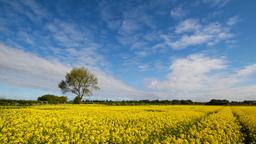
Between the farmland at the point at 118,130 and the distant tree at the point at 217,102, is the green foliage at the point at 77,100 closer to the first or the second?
the distant tree at the point at 217,102

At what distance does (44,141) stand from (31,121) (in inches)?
226

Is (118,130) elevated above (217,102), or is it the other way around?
(217,102)

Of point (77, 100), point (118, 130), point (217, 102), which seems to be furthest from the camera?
point (217, 102)

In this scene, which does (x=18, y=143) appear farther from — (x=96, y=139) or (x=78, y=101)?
(x=78, y=101)

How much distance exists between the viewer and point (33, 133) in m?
11.4

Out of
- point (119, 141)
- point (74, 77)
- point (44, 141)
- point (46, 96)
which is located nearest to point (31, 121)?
point (44, 141)

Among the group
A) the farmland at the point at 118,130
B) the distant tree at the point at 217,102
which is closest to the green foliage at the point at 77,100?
the distant tree at the point at 217,102

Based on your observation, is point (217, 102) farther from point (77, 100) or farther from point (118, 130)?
point (118, 130)

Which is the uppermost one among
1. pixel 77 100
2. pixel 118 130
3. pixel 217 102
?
pixel 77 100

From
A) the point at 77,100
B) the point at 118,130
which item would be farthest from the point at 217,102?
the point at 118,130

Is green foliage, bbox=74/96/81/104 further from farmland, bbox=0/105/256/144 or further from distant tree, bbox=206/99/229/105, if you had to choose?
farmland, bbox=0/105/256/144

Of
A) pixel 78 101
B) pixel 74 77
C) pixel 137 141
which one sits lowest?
pixel 137 141

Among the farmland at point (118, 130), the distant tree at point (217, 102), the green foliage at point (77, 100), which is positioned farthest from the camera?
the distant tree at point (217, 102)

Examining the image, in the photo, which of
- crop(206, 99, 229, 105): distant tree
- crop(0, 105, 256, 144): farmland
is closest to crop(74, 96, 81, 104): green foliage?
crop(206, 99, 229, 105): distant tree
